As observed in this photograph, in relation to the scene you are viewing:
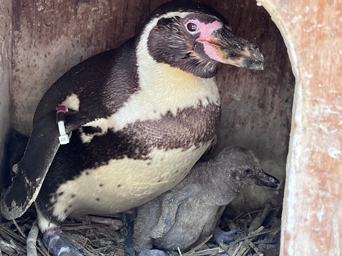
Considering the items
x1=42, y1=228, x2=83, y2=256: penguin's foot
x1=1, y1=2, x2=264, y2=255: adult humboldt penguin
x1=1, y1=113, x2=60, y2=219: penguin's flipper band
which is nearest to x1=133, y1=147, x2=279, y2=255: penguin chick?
x1=1, y1=2, x2=264, y2=255: adult humboldt penguin

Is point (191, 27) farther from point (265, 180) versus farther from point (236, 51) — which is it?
point (265, 180)

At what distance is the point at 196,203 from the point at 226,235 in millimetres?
223

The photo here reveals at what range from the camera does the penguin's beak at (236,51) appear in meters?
1.79

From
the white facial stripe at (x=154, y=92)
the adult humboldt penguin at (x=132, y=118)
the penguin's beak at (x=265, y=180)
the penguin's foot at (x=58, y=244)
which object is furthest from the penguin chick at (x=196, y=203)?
A: the white facial stripe at (x=154, y=92)

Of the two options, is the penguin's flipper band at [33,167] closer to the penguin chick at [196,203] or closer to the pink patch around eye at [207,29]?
the penguin chick at [196,203]

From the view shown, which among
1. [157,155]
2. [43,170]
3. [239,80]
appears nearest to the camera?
[43,170]

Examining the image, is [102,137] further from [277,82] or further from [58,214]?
[277,82]

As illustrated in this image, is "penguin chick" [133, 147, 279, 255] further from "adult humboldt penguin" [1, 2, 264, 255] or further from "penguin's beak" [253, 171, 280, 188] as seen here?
"adult humboldt penguin" [1, 2, 264, 255]

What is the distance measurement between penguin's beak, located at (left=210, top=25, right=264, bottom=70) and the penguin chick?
58cm

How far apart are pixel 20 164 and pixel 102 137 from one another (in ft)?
1.14

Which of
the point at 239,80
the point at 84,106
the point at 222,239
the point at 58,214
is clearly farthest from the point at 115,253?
the point at 239,80

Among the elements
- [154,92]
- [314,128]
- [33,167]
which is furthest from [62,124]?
[314,128]

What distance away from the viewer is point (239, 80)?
96.8 inches

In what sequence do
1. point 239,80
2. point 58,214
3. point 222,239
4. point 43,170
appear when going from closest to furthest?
point 43,170 → point 58,214 → point 222,239 → point 239,80
